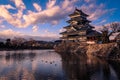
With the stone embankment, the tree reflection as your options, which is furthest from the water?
the stone embankment

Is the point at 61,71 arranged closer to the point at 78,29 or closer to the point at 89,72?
the point at 89,72

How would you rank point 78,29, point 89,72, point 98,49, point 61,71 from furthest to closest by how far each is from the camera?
point 78,29 < point 98,49 < point 61,71 < point 89,72

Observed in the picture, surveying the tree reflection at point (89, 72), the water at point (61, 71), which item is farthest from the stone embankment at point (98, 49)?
the tree reflection at point (89, 72)

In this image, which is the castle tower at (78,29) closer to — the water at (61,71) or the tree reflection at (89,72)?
the water at (61,71)

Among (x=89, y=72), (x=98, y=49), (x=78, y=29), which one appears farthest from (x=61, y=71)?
(x=78, y=29)

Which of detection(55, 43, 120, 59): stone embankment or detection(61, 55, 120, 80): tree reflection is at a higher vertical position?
detection(55, 43, 120, 59): stone embankment

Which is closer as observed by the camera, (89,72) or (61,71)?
(89,72)

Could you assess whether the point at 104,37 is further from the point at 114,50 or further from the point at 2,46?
the point at 2,46

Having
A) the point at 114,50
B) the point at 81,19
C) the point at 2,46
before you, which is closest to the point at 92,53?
the point at 114,50

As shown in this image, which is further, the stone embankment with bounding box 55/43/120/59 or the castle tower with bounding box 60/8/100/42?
the castle tower with bounding box 60/8/100/42

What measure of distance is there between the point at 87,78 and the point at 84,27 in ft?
191

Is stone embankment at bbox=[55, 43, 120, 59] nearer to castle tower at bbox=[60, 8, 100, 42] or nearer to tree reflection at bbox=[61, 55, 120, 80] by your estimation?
castle tower at bbox=[60, 8, 100, 42]

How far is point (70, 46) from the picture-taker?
84.4 m

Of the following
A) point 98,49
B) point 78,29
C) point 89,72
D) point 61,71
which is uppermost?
point 78,29
